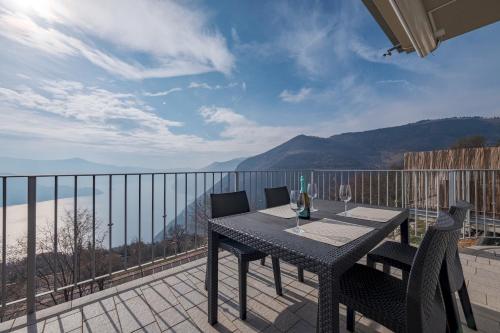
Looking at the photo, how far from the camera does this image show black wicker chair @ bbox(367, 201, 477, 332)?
118cm

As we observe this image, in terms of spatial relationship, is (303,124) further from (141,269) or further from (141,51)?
(141,269)

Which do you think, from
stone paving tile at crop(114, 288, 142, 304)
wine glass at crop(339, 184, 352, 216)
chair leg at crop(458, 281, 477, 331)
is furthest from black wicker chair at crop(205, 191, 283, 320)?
chair leg at crop(458, 281, 477, 331)

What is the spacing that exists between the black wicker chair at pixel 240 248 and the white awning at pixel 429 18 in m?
2.44

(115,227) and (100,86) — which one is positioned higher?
(100,86)

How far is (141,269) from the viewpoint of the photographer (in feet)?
8.20

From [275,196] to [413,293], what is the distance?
171 cm

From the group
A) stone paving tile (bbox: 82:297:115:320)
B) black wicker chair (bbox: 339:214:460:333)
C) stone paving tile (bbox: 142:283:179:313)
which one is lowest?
stone paving tile (bbox: 142:283:179:313)

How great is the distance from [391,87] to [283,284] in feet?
44.1

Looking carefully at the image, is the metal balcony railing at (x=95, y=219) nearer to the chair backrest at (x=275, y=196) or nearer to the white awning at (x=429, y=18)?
the chair backrest at (x=275, y=196)

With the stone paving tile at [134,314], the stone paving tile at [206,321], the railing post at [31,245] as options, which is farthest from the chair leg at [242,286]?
the railing post at [31,245]

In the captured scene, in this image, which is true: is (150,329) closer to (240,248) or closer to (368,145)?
(240,248)

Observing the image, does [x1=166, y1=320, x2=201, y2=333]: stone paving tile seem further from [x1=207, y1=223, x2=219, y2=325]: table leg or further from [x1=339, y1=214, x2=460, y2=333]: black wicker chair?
[x1=339, y1=214, x2=460, y2=333]: black wicker chair

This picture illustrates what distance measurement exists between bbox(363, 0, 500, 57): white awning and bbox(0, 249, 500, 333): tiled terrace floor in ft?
9.20

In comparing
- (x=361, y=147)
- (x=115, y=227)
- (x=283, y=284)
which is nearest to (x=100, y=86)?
(x=115, y=227)
